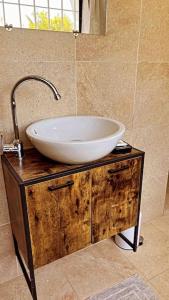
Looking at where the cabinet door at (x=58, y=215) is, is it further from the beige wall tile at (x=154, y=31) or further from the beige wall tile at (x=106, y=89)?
the beige wall tile at (x=154, y=31)

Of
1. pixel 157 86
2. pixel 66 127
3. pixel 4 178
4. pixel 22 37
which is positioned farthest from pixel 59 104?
pixel 157 86

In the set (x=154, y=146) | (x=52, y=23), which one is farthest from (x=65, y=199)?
(x=154, y=146)

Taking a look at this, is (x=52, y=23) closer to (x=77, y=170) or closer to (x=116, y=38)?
(x=116, y=38)

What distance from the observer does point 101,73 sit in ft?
4.41

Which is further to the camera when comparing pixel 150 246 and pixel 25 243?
pixel 150 246

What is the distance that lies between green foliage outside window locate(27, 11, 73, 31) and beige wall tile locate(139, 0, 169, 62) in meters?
0.47

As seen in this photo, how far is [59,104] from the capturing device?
1.28 meters

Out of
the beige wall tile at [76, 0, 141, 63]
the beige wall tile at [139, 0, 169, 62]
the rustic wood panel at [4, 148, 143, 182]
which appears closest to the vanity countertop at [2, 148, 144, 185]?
the rustic wood panel at [4, 148, 143, 182]

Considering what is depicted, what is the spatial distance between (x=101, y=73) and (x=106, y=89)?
0.10 metres

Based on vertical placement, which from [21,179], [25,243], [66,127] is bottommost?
[25,243]

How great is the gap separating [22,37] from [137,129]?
0.91 meters

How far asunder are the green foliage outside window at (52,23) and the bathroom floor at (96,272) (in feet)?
4.52

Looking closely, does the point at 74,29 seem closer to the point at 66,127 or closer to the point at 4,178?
the point at 66,127

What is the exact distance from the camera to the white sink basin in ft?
3.05
